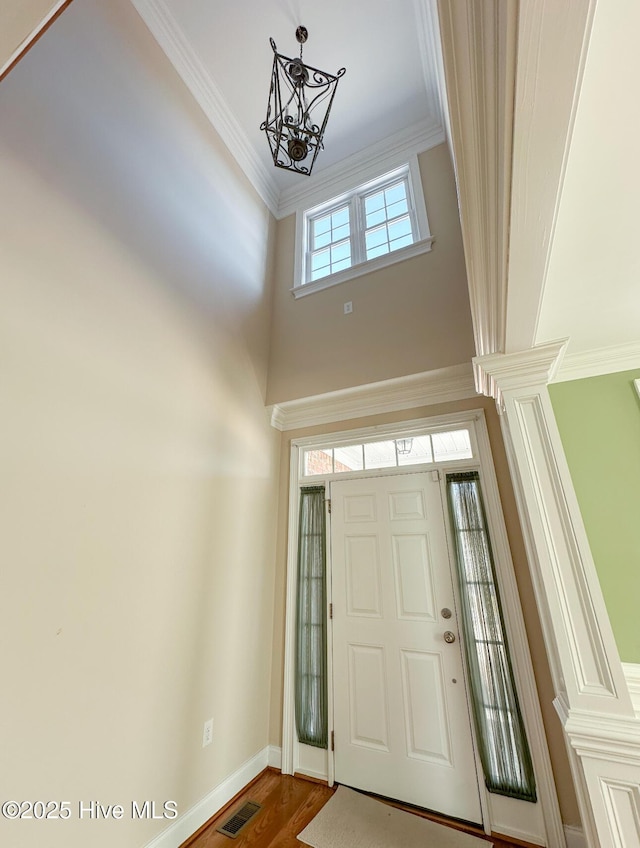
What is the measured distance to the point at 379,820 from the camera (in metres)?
2.03

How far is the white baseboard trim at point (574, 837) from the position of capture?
179 centimetres

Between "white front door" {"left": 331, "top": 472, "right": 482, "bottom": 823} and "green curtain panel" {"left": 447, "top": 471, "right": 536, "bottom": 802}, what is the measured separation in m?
0.09

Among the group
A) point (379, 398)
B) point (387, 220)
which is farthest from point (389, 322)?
point (387, 220)

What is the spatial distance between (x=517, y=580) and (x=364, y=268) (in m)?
2.82

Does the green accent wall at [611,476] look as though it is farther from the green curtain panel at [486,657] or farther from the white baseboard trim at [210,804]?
the white baseboard trim at [210,804]

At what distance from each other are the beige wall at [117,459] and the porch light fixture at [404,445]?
3.96ft

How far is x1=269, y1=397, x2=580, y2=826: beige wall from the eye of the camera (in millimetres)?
1913

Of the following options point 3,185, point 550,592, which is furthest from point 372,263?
point 550,592

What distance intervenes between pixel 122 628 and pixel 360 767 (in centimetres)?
187

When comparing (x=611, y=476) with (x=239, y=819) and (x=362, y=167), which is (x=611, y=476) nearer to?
(x=239, y=819)

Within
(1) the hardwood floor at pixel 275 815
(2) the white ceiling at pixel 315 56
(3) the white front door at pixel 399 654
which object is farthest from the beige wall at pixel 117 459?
(3) the white front door at pixel 399 654

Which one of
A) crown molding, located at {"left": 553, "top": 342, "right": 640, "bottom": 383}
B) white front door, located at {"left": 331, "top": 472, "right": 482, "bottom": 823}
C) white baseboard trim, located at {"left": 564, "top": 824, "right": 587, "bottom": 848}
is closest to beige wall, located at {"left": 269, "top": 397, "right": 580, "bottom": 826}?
white baseboard trim, located at {"left": 564, "top": 824, "right": 587, "bottom": 848}

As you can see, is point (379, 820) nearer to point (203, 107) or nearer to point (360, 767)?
point (360, 767)

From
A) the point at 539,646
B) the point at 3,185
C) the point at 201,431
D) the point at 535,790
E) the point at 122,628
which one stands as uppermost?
the point at 3,185
